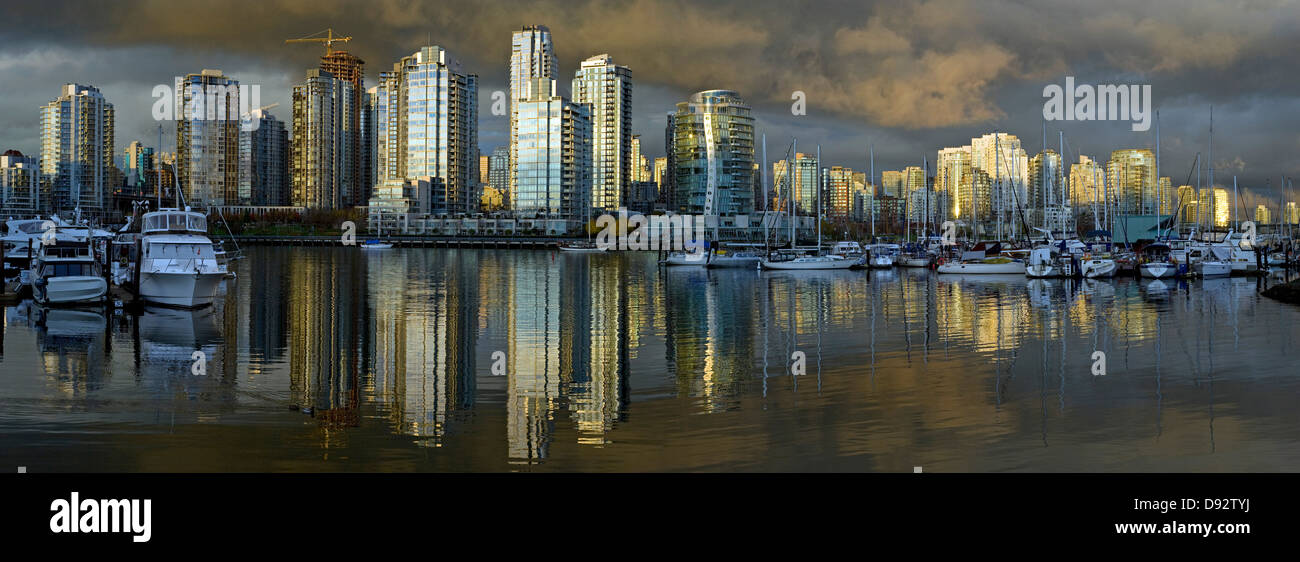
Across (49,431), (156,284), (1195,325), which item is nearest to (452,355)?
(49,431)

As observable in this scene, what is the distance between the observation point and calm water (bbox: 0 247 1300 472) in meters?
16.8

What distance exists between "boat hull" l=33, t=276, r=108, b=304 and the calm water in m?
1.52

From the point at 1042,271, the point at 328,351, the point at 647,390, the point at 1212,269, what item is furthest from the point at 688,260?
the point at 647,390

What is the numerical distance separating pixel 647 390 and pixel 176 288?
3125cm

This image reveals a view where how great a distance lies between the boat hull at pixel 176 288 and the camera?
4534 centimetres

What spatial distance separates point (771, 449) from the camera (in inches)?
680

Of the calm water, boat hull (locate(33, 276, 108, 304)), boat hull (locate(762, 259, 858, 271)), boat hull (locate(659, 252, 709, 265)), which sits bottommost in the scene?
the calm water

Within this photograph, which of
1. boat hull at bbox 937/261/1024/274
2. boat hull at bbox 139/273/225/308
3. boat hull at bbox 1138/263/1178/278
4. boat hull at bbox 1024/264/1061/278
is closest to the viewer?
boat hull at bbox 139/273/225/308

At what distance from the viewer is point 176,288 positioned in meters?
45.4

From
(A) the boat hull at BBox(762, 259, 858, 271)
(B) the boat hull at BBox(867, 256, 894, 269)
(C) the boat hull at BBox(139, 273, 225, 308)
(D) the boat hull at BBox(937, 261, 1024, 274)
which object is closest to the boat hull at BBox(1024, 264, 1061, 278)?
(D) the boat hull at BBox(937, 261, 1024, 274)

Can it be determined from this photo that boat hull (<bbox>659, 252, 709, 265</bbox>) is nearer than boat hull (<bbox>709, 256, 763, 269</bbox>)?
No

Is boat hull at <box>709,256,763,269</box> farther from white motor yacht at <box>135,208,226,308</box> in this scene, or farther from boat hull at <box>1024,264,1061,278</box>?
white motor yacht at <box>135,208,226,308</box>
